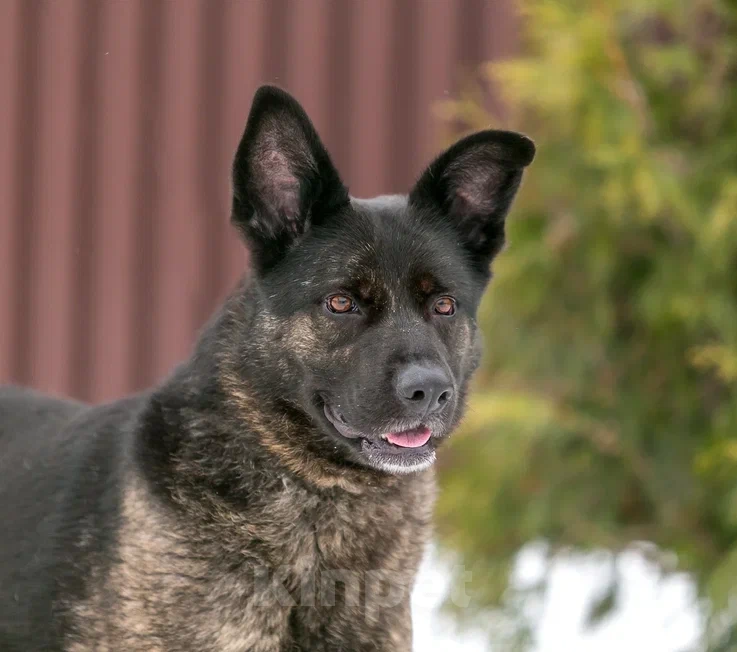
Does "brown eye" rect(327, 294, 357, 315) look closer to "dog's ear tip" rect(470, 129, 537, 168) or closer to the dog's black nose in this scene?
the dog's black nose

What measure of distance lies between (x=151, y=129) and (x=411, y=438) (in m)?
5.07

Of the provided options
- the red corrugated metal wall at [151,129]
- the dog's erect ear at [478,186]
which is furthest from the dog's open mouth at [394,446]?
the red corrugated metal wall at [151,129]

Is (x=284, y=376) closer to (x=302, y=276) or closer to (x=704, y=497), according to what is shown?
(x=302, y=276)

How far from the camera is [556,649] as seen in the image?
6.04 meters

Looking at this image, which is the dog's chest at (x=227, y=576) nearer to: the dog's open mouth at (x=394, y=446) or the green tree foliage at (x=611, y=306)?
the dog's open mouth at (x=394, y=446)

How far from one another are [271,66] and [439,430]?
5.00 meters

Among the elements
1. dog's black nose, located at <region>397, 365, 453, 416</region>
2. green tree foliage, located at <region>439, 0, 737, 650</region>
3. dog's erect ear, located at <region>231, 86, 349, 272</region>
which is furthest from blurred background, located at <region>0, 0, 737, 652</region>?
dog's black nose, located at <region>397, 365, 453, 416</region>

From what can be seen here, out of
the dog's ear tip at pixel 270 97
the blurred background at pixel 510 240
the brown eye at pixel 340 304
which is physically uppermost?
the dog's ear tip at pixel 270 97

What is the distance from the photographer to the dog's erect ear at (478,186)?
340cm

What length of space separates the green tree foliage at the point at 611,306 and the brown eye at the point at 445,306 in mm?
2267

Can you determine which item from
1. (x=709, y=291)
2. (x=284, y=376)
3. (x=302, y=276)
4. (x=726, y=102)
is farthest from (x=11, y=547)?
(x=726, y=102)

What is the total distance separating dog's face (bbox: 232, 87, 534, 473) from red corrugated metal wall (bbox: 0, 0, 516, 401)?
443 cm

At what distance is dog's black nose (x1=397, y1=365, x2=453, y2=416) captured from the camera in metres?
2.94

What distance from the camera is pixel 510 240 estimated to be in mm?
5930
